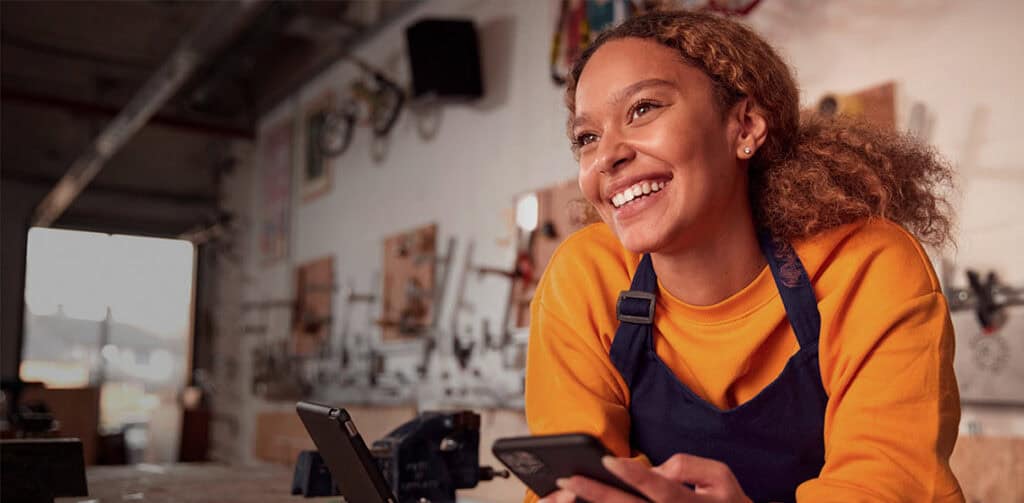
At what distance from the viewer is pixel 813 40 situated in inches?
138

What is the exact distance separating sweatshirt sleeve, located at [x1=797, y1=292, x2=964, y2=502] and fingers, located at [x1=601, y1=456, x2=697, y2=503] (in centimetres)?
24

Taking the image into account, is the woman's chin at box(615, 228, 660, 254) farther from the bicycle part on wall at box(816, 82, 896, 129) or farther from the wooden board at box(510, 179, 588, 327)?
the wooden board at box(510, 179, 588, 327)

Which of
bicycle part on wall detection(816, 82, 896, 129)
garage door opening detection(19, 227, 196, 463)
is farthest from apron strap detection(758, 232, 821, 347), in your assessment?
garage door opening detection(19, 227, 196, 463)

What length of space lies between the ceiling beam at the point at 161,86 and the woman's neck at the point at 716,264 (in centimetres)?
469

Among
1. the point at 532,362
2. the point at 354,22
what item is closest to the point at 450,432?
the point at 532,362

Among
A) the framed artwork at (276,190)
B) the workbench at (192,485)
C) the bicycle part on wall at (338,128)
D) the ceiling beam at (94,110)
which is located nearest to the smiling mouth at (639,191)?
the workbench at (192,485)

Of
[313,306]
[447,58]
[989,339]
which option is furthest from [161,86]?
[989,339]

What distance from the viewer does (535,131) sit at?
4.99 m

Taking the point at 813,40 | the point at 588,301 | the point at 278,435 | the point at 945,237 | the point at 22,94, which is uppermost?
the point at 22,94

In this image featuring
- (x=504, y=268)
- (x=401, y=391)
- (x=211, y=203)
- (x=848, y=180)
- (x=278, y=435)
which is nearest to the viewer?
(x=848, y=180)

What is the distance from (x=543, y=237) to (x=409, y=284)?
155 cm

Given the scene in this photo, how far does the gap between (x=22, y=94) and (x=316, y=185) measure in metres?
2.86

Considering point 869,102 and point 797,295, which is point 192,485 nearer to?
point 797,295

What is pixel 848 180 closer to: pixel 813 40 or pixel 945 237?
pixel 945 237
